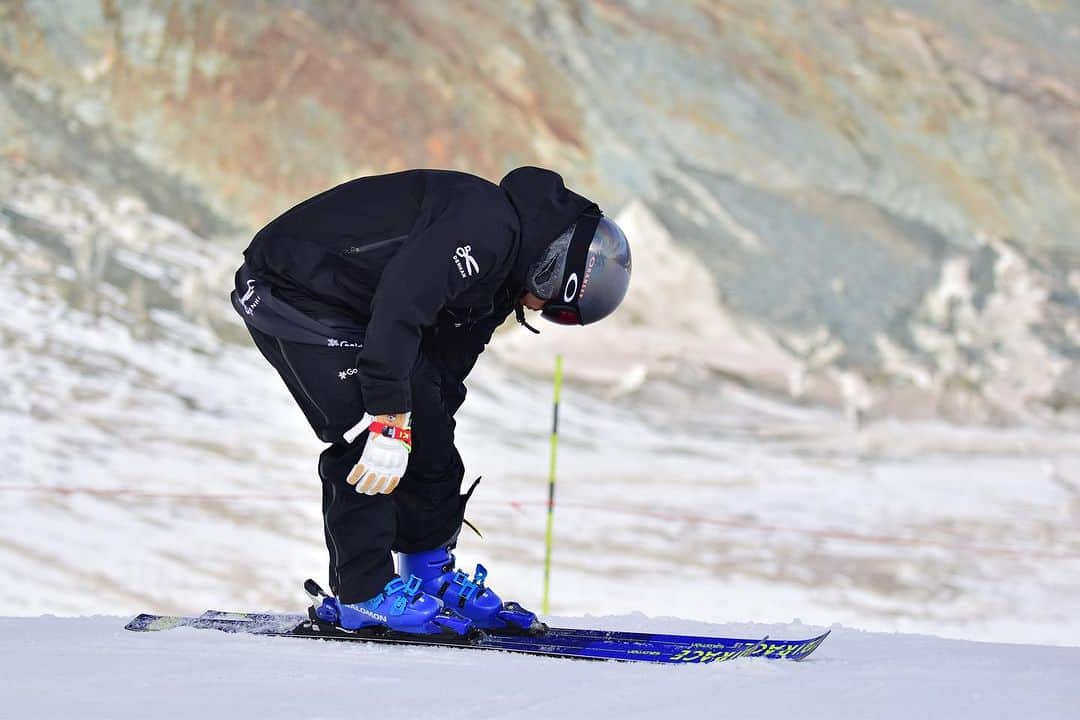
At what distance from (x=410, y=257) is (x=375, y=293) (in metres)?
0.10

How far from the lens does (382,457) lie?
191 cm

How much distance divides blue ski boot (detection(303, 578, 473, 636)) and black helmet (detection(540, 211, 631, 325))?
55 cm

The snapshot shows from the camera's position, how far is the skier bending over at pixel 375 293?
1974 millimetres

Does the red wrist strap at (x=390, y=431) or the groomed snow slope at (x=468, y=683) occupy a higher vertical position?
the red wrist strap at (x=390, y=431)

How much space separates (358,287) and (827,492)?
650 centimetres

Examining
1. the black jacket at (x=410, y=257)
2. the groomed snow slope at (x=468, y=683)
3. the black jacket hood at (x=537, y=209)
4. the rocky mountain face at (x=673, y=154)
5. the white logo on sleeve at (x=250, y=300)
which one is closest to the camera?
the groomed snow slope at (x=468, y=683)

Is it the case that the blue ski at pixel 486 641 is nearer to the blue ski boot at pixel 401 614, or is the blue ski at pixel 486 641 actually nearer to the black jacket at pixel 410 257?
the blue ski boot at pixel 401 614

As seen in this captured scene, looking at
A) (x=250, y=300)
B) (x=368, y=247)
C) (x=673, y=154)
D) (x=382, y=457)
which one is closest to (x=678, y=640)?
(x=382, y=457)

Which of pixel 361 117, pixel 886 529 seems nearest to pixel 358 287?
pixel 886 529

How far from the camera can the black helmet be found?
204 centimetres

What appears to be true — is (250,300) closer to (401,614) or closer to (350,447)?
(350,447)

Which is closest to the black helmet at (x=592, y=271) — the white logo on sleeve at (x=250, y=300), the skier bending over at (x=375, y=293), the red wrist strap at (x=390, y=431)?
the skier bending over at (x=375, y=293)

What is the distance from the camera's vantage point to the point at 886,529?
25.2 feet

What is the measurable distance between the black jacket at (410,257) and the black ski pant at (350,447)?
0.27 feet
